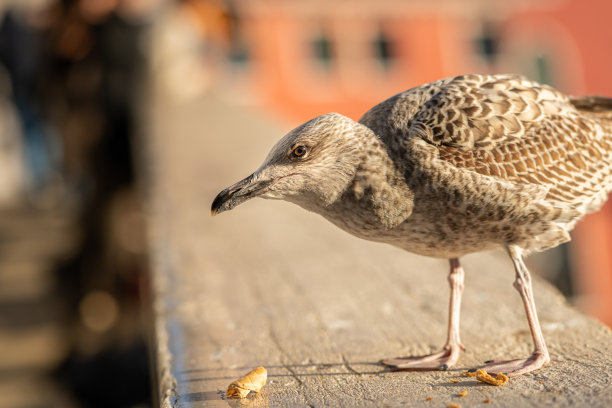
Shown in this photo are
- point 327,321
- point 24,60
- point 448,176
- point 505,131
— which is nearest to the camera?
point 448,176

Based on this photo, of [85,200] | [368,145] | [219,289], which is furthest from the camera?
[85,200]

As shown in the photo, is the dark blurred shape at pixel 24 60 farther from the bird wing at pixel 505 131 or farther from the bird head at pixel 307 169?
the bird wing at pixel 505 131

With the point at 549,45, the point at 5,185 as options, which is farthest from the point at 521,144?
the point at 549,45

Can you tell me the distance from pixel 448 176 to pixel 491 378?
0.64 meters

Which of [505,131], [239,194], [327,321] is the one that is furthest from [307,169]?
[327,321]

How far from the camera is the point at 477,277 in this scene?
135 inches

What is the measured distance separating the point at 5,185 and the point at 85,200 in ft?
22.9

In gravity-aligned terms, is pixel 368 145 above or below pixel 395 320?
above

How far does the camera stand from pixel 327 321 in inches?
115

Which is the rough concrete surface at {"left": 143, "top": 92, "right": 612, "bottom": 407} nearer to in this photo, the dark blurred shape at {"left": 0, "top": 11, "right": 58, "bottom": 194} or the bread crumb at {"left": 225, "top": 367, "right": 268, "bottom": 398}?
the bread crumb at {"left": 225, "top": 367, "right": 268, "bottom": 398}

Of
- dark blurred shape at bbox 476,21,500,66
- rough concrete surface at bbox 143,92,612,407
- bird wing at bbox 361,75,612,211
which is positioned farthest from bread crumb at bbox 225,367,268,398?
dark blurred shape at bbox 476,21,500,66

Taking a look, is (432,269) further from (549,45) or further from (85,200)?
(549,45)

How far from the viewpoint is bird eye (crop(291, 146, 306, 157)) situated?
2.18 m

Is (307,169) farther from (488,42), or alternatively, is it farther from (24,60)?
(488,42)
